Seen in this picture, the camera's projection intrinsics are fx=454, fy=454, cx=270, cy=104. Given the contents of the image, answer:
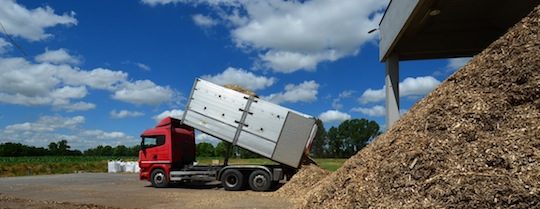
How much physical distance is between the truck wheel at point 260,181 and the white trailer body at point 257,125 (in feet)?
2.70

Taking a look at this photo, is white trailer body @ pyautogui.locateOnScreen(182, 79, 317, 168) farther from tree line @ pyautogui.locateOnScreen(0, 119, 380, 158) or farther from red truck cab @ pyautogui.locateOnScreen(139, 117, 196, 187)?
tree line @ pyautogui.locateOnScreen(0, 119, 380, 158)

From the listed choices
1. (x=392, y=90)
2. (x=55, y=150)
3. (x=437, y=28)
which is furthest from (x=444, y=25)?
(x=55, y=150)

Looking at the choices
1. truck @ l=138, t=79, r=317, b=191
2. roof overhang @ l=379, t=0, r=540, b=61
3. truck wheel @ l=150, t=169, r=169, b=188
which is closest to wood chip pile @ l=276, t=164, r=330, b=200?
truck @ l=138, t=79, r=317, b=191

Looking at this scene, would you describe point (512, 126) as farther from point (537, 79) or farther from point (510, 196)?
point (510, 196)

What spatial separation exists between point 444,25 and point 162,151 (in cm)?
1151

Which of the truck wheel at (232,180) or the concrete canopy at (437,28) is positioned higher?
the concrete canopy at (437,28)

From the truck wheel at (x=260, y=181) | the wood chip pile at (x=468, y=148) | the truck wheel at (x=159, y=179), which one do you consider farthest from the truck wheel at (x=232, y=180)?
the wood chip pile at (x=468, y=148)

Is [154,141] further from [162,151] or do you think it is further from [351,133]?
[351,133]

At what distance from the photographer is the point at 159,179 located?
18.0 metres

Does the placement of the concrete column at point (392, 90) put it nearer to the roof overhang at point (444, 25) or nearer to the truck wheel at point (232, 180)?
the roof overhang at point (444, 25)

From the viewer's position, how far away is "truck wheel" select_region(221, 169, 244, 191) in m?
16.6

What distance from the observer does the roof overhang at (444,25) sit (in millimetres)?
9585

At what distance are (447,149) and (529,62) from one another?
6.04ft

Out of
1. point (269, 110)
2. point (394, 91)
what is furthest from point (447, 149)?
point (269, 110)
